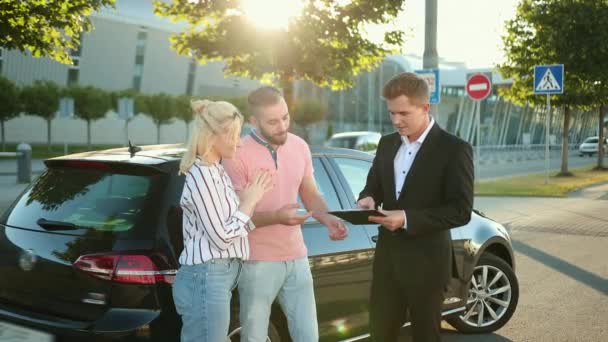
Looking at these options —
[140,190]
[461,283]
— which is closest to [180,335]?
[140,190]

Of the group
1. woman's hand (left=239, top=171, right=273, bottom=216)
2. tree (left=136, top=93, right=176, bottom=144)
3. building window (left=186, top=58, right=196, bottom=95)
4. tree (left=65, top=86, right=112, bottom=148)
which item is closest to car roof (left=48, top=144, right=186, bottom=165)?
woman's hand (left=239, top=171, right=273, bottom=216)

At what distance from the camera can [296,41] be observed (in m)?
17.0

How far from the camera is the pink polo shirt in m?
3.49

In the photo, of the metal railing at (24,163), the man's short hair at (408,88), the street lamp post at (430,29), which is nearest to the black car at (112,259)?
the man's short hair at (408,88)

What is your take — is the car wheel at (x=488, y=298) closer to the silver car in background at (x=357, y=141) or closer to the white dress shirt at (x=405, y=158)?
the white dress shirt at (x=405, y=158)

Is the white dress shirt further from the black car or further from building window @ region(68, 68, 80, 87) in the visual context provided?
building window @ region(68, 68, 80, 87)

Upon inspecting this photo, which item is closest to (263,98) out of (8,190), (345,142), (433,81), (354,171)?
(354,171)

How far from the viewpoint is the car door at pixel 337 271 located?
433 cm

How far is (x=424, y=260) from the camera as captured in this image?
138 inches

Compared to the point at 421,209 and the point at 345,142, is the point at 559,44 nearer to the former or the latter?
the point at 345,142

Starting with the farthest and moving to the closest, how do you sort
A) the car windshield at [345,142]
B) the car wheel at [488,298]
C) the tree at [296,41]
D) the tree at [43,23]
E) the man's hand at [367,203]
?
the car windshield at [345,142] < the tree at [296,41] < the tree at [43,23] < the car wheel at [488,298] < the man's hand at [367,203]

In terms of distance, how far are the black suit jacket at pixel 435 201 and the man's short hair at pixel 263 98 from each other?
0.72 m

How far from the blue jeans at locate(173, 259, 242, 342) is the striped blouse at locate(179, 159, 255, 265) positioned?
0.16 feet

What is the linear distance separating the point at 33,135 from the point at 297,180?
175 ft
